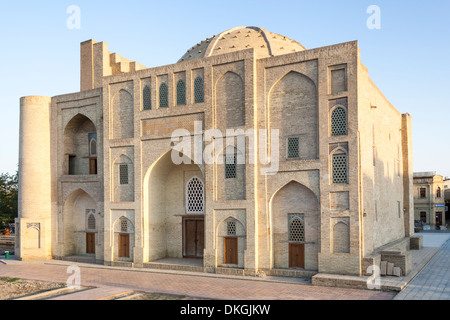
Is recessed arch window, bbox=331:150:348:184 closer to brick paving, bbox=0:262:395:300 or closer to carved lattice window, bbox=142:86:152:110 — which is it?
brick paving, bbox=0:262:395:300

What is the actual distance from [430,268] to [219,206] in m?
8.02

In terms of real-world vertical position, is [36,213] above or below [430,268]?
above

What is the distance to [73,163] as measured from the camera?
65.8 feet

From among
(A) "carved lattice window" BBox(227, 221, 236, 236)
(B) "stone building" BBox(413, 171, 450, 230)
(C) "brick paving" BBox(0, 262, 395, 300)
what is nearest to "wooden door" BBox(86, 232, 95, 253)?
(C) "brick paving" BBox(0, 262, 395, 300)

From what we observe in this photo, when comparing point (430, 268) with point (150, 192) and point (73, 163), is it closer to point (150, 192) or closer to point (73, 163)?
point (150, 192)

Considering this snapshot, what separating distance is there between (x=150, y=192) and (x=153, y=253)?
251 cm

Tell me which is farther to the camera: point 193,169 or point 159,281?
point 193,169

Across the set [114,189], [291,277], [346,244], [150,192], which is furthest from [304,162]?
[114,189]

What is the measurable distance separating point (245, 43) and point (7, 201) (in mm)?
21708

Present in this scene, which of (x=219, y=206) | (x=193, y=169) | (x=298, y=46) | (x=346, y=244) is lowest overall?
(x=346, y=244)

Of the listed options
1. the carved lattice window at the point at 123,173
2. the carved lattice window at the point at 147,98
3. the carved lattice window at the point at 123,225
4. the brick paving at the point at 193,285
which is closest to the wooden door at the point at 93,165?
the carved lattice window at the point at 123,173

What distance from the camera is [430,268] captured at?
49.5 feet
